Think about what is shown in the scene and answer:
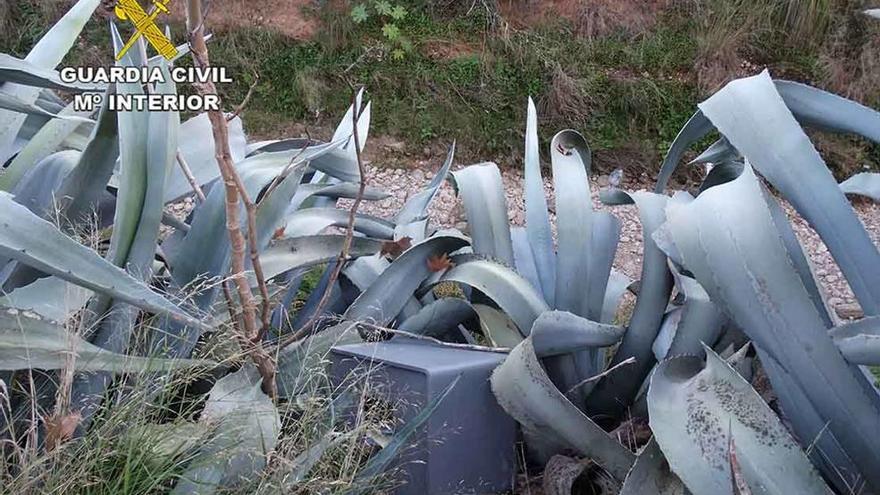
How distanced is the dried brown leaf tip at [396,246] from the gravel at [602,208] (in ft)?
6.45

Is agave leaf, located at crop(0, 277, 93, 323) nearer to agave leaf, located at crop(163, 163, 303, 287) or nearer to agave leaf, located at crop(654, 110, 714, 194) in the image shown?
agave leaf, located at crop(163, 163, 303, 287)

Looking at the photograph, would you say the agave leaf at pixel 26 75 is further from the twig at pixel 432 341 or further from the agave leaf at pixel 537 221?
the agave leaf at pixel 537 221

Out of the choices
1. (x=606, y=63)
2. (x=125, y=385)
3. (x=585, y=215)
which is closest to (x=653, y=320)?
(x=585, y=215)

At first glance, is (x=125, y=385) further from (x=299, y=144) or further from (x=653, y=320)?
(x=299, y=144)

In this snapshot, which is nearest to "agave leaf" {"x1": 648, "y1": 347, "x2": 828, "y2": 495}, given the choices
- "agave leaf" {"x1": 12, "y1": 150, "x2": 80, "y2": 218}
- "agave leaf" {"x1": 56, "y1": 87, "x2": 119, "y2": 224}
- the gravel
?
"agave leaf" {"x1": 56, "y1": 87, "x2": 119, "y2": 224}

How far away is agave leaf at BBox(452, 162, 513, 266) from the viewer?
181cm

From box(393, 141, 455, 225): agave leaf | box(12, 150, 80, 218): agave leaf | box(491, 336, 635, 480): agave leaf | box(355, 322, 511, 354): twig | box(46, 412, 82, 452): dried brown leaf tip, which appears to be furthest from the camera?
box(393, 141, 455, 225): agave leaf

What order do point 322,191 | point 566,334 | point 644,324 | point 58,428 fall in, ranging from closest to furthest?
1. point 58,428
2. point 566,334
3. point 644,324
4. point 322,191

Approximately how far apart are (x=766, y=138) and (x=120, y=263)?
1.04 metres

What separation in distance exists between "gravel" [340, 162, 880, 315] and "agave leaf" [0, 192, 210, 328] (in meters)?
2.59

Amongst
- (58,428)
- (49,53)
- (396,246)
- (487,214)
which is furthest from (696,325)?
(49,53)

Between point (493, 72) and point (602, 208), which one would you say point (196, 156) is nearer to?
point (602, 208)

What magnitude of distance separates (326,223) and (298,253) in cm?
24

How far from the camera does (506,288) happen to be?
160 cm
